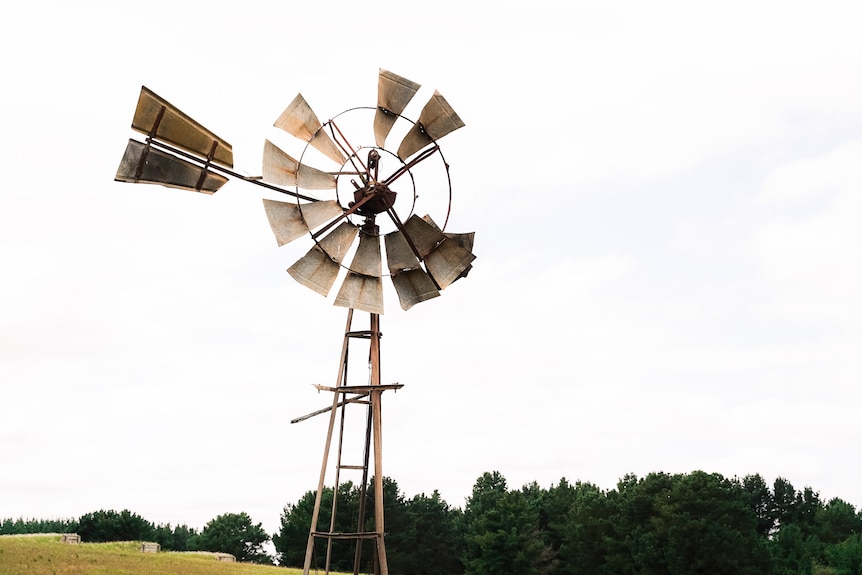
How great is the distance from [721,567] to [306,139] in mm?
40764

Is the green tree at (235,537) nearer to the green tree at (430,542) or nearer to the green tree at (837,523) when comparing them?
the green tree at (430,542)

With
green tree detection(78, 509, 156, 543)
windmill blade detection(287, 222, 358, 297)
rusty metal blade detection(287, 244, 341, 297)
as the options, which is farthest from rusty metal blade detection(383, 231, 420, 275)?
green tree detection(78, 509, 156, 543)

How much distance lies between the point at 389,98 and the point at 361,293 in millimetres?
3739

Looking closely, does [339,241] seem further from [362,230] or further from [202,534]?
[202,534]

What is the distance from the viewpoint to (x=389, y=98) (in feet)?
56.5

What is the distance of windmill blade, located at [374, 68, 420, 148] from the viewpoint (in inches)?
674

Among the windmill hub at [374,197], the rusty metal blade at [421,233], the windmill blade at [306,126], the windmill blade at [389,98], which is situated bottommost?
the rusty metal blade at [421,233]

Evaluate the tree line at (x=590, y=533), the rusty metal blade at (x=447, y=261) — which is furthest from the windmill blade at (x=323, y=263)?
the tree line at (x=590, y=533)

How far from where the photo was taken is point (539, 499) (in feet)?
227

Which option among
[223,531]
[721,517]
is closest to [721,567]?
[721,517]

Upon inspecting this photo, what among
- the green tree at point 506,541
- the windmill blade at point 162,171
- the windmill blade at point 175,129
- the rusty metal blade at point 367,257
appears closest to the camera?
the windmill blade at point 175,129

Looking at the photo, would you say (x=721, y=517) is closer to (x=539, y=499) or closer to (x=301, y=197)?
(x=539, y=499)

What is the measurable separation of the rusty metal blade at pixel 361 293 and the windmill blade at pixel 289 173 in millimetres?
1799

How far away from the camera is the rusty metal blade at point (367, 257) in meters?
17.2
